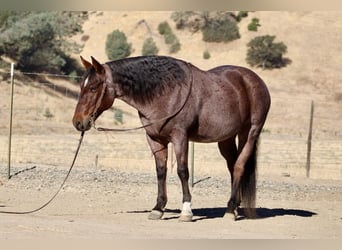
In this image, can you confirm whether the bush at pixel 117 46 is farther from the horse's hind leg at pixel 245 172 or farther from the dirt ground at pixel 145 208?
the horse's hind leg at pixel 245 172

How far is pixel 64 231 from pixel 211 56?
37.5m

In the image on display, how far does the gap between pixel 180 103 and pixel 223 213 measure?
2.34 meters

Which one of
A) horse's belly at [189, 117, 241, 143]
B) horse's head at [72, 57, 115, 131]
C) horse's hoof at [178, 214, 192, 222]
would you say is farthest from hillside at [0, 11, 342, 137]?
horse's head at [72, 57, 115, 131]

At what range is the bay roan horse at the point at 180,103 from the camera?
8.53 meters

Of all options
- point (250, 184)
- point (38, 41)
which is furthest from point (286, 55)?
point (250, 184)

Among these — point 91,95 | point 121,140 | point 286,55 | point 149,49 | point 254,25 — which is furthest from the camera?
point 254,25

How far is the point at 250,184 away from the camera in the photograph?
9.85 meters

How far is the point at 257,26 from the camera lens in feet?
164

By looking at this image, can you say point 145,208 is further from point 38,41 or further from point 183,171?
point 38,41

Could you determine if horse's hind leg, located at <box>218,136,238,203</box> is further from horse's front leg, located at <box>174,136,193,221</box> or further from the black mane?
the black mane

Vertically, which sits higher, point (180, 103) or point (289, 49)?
point (289, 49)

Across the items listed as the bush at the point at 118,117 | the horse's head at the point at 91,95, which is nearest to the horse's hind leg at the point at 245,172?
the horse's head at the point at 91,95

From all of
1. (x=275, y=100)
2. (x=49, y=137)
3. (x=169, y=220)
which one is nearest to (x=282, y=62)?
(x=275, y=100)

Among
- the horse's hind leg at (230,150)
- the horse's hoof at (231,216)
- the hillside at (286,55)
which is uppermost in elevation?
the hillside at (286,55)
